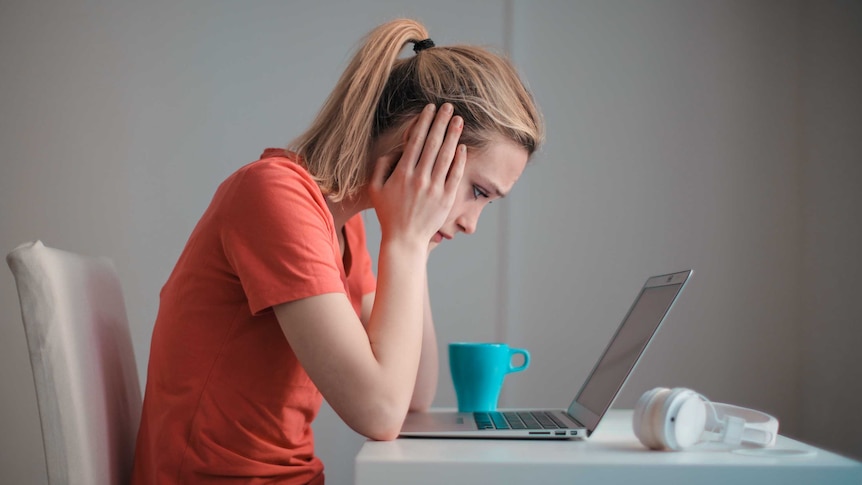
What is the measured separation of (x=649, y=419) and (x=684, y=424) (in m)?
0.03

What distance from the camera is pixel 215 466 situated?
91 cm

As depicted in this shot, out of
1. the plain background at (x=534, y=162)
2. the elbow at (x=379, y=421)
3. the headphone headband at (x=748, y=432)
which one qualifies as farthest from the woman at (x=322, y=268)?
the plain background at (x=534, y=162)

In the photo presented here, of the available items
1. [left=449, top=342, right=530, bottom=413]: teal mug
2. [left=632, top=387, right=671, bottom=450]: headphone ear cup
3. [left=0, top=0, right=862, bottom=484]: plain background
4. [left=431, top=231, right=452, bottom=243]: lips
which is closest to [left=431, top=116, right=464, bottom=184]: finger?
[left=431, top=231, right=452, bottom=243]: lips

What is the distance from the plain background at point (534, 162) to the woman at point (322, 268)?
1.06m

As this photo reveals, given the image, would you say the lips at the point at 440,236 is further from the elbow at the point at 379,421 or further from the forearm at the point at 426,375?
the elbow at the point at 379,421

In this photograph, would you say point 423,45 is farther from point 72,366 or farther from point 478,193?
point 72,366

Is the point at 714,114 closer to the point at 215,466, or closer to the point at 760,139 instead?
the point at 760,139

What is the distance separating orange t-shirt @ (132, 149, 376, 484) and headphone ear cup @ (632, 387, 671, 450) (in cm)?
35

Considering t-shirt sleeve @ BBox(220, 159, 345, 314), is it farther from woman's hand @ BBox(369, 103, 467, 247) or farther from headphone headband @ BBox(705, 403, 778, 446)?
headphone headband @ BBox(705, 403, 778, 446)

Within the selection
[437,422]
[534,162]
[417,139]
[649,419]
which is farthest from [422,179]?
[534,162]

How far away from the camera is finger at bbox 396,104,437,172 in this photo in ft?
3.43

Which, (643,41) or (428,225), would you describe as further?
(643,41)

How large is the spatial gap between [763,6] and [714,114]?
31 centimetres

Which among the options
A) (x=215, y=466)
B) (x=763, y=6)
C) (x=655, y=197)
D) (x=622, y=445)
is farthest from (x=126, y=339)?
(x=763, y=6)
